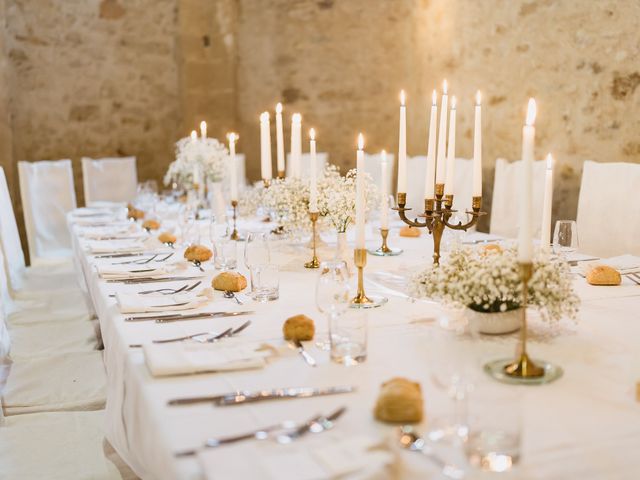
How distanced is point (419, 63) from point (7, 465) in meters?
5.04

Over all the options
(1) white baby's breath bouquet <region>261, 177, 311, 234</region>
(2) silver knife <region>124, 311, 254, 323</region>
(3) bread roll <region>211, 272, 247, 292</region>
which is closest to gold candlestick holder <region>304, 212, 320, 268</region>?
(1) white baby's breath bouquet <region>261, 177, 311, 234</region>

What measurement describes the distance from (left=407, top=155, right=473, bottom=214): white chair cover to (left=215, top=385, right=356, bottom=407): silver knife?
9.58 feet

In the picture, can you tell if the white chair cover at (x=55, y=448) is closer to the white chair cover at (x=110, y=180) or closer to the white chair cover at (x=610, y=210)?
the white chair cover at (x=610, y=210)

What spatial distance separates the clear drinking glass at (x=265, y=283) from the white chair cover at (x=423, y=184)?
88.1 inches

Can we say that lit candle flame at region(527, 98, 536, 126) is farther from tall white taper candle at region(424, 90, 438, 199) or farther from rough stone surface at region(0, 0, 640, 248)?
rough stone surface at region(0, 0, 640, 248)

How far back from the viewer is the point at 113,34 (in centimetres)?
657

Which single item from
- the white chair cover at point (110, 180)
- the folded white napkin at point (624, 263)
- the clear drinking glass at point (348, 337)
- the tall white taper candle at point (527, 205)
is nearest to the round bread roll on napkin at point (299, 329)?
the clear drinking glass at point (348, 337)

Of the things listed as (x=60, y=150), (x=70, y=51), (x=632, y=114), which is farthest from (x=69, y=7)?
(x=632, y=114)

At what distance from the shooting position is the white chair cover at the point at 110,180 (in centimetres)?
572

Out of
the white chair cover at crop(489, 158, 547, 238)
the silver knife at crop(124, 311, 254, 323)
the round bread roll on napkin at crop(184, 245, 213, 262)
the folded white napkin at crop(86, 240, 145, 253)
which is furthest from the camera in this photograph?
the white chair cover at crop(489, 158, 547, 238)

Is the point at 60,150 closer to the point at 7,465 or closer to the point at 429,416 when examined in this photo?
the point at 7,465

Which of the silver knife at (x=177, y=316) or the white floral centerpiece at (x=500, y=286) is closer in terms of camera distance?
the white floral centerpiece at (x=500, y=286)

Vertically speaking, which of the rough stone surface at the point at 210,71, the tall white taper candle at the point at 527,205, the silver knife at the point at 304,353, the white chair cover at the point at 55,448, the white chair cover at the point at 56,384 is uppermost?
the rough stone surface at the point at 210,71

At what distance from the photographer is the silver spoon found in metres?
1.10
